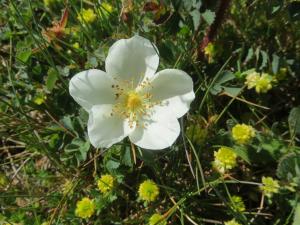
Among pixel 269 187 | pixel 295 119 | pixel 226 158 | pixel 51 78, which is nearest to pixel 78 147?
pixel 51 78

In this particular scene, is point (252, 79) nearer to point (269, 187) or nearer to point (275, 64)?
point (275, 64)

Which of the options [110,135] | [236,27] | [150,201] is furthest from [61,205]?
[236,27]

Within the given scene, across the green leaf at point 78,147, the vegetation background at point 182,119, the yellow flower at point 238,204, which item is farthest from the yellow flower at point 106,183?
the yellow flower at point 238,204

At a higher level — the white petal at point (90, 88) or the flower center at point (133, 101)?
the white petal at point (90, 88)

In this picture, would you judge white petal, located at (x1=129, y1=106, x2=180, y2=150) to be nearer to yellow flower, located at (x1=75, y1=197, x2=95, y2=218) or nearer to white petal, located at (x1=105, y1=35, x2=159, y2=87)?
white petal, located at (x1=105, y1=35, x2=159, y2=87)

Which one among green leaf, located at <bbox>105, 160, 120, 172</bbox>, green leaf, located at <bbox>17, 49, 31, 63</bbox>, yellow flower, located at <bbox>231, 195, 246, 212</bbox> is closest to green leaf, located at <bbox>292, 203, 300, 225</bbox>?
yellow flower, located at <bbox>231, 195, 246, 212</bbox>

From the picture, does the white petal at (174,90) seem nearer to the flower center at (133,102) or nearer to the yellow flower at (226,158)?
the flower center at (133,102)

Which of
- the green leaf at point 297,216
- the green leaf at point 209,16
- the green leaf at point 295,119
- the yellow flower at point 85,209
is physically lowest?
the yellow flower at point 85,209
